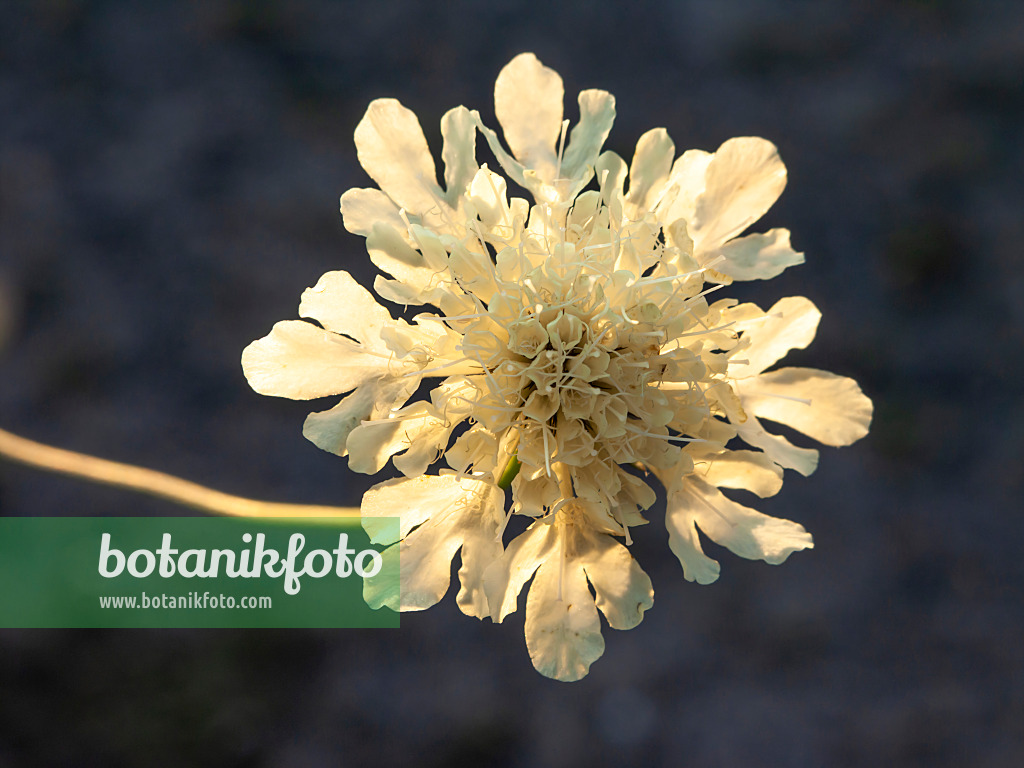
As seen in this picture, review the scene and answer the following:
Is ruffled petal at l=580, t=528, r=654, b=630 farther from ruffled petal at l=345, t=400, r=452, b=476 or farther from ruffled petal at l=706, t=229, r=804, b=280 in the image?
ruffled petal at l=706, t=229, r=804, b=280

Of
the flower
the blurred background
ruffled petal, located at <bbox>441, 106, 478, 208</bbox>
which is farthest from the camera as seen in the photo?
the blurred background

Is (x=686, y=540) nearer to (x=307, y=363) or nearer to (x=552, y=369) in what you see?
(x=552, y=369)

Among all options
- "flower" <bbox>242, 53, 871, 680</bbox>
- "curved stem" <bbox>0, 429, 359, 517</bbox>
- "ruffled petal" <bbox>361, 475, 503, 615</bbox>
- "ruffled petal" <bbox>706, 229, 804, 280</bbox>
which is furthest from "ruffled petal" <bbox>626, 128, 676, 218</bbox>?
"curved stem" <bbox>0, 429, 359, 517</bbox>

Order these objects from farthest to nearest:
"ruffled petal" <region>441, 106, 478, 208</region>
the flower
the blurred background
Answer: the blurred background < "ruffled petal" <region>441, 106, 478, 208</region> < the flower

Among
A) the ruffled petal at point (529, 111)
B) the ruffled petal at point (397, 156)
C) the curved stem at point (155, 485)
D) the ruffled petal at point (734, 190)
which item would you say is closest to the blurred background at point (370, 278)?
the curved stem at point (155, 485)

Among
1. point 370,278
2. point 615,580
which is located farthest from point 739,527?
point 370,278

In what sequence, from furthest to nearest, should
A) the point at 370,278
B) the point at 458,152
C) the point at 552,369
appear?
the point at 370,278 → the point at 458,152 → the point at 552,369
